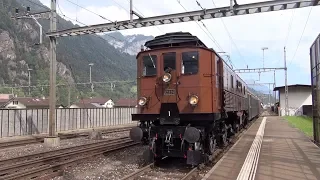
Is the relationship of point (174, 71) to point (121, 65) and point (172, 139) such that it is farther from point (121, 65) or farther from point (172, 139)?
point (121, 65)

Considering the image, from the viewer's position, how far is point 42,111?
2816 centimetres

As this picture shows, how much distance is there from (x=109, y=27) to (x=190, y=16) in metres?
4.57

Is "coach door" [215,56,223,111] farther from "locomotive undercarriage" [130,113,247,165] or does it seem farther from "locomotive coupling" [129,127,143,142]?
"locomotive coupling" [129,127,143,142]

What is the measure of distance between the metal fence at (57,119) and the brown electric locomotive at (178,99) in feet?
59.0

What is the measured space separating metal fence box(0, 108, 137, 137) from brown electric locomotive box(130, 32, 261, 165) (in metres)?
18.0

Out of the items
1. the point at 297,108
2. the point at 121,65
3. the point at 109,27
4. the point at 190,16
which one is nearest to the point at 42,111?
the point at 109,27

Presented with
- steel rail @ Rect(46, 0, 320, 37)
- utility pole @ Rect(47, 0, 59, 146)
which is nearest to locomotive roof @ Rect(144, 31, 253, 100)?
steel rail @ Rect(46, 0, 320, 37)

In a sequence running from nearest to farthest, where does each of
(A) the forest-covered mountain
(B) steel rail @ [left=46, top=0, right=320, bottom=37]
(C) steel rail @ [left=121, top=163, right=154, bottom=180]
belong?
(C) steel rail @ [left=121, top=163, right=154, bottom=180] < (B) steel rail @ [left=46, top=0, right=320, bottom=37] < (A) the forest-covered mountain

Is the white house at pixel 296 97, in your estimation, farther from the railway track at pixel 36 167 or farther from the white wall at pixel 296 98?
the railway track at pixel 36 167

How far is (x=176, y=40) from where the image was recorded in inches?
440

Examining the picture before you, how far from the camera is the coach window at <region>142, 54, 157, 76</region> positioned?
35.9 feet

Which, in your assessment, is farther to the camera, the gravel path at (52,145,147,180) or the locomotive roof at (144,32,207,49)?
the locomotive roof at (144,32,207,49)

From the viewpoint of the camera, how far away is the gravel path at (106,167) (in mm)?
9812

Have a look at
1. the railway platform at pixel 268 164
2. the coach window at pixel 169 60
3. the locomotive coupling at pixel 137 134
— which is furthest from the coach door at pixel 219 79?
the locomotive coupling at pixel 137 134
